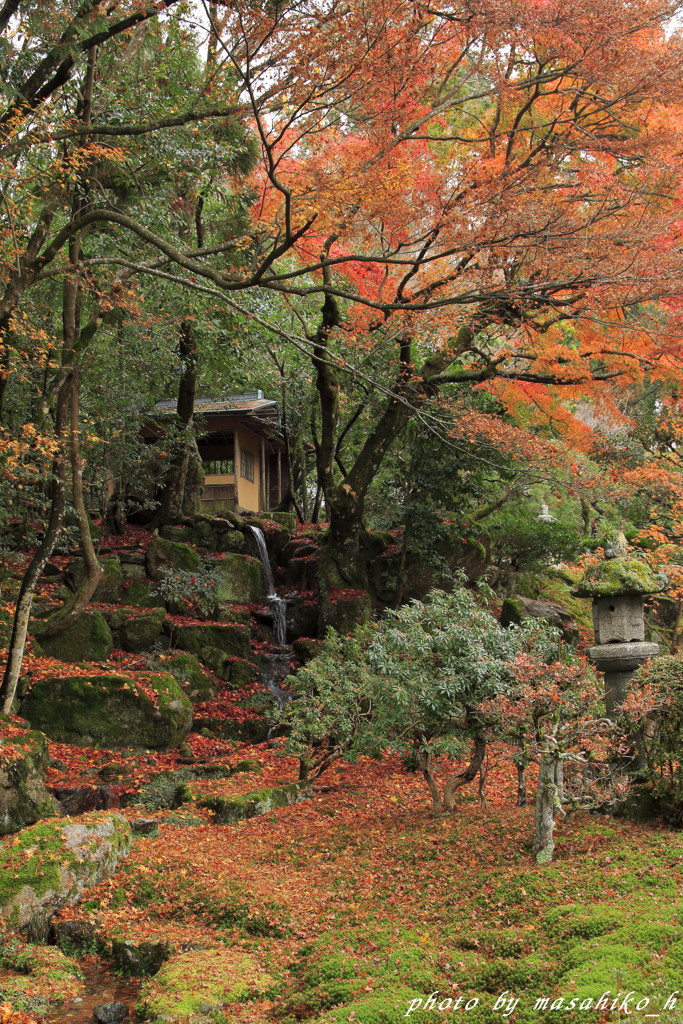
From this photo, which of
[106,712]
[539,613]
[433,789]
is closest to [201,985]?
[433,789]

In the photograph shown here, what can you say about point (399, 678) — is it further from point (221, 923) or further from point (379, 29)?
point (379, 29)

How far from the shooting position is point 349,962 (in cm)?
526

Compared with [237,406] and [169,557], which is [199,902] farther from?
[237,406]

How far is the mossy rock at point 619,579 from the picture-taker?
823 centimetres

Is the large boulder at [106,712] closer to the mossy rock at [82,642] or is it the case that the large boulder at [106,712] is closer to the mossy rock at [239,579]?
the mossy rock at [82,642]

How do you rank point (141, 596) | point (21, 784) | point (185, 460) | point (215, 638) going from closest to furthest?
point (21, 784) → point (215, 638) → point (141, 596) → point (185, 460)

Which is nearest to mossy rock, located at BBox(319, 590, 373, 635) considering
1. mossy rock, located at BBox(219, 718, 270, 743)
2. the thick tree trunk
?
mossy rock, located at BBox(219, 718, 270, 743)

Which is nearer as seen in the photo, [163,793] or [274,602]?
[163,793]

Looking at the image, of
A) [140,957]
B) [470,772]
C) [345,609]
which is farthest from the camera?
[345,609]

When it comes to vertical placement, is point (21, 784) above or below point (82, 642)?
below

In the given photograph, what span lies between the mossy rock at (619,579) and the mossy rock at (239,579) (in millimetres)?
10626

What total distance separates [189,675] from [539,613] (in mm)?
8722

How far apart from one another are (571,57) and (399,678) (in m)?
9.07

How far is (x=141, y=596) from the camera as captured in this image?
54.9 feet
